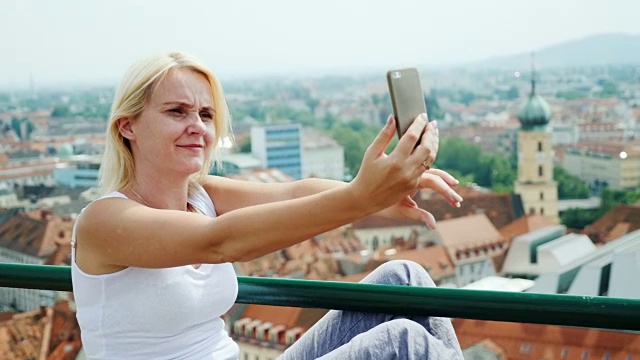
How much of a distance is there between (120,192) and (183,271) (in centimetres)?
9

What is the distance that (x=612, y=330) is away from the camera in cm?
87

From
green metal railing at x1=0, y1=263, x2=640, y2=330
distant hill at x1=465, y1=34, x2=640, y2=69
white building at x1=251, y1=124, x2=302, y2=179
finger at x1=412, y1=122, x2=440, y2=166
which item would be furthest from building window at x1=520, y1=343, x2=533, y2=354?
distant hill at x1=465, y1=34, x2=640, y2=69

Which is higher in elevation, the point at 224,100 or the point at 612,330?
the point at 224,100

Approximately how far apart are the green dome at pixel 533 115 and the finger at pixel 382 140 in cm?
2947

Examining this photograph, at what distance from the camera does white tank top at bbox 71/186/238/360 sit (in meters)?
0.82

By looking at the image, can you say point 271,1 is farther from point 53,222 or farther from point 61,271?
point 61,271

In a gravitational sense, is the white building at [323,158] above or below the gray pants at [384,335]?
below

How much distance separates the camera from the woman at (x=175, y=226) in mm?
736

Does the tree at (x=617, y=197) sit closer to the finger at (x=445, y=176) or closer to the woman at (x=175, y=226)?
the finger at (x=445, y=176)

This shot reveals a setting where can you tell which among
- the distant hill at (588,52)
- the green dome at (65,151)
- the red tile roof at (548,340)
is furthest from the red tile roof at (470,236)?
the red tile roof at (548,340)

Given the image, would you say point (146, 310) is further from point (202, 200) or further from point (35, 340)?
point (35, 340)

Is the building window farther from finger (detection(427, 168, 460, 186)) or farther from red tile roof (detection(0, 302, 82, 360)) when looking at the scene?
red tile roof (detection(0, 302, 82, 360))

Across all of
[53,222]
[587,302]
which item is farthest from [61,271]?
[53,222]

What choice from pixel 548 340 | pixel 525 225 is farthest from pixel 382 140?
pixel 525 225
